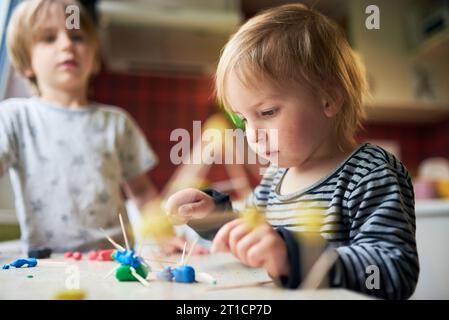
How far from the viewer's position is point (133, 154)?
0.71 m

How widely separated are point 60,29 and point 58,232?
24cm

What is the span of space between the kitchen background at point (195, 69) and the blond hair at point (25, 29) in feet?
0.05

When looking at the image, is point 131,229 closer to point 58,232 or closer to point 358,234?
point 58,232

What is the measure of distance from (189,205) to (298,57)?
0.15 meters

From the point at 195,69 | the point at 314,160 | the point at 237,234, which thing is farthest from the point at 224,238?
the point at 195,69

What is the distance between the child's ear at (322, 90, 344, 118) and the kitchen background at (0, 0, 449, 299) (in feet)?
0.49

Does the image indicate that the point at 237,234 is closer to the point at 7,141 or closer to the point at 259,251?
the point at 259,251

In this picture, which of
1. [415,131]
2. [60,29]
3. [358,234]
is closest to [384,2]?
[358,234]

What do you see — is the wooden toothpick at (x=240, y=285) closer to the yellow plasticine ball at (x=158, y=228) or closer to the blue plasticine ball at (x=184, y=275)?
the blue plasticine ball at (x=184, y=275)

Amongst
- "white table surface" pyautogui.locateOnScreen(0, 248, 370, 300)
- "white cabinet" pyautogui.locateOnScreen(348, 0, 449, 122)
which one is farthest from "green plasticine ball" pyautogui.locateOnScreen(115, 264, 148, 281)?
"white cabinet" pyautogui.locateOnScreen(348, 0, 449, 122)

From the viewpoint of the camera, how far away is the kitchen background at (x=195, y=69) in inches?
24.6

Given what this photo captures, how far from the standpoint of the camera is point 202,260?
1.43ft

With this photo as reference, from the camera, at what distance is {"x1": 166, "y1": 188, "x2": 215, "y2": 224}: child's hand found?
378mm

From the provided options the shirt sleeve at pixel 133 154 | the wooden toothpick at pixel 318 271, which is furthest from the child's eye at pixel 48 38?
the wooden toothpick at pixel 318 271
